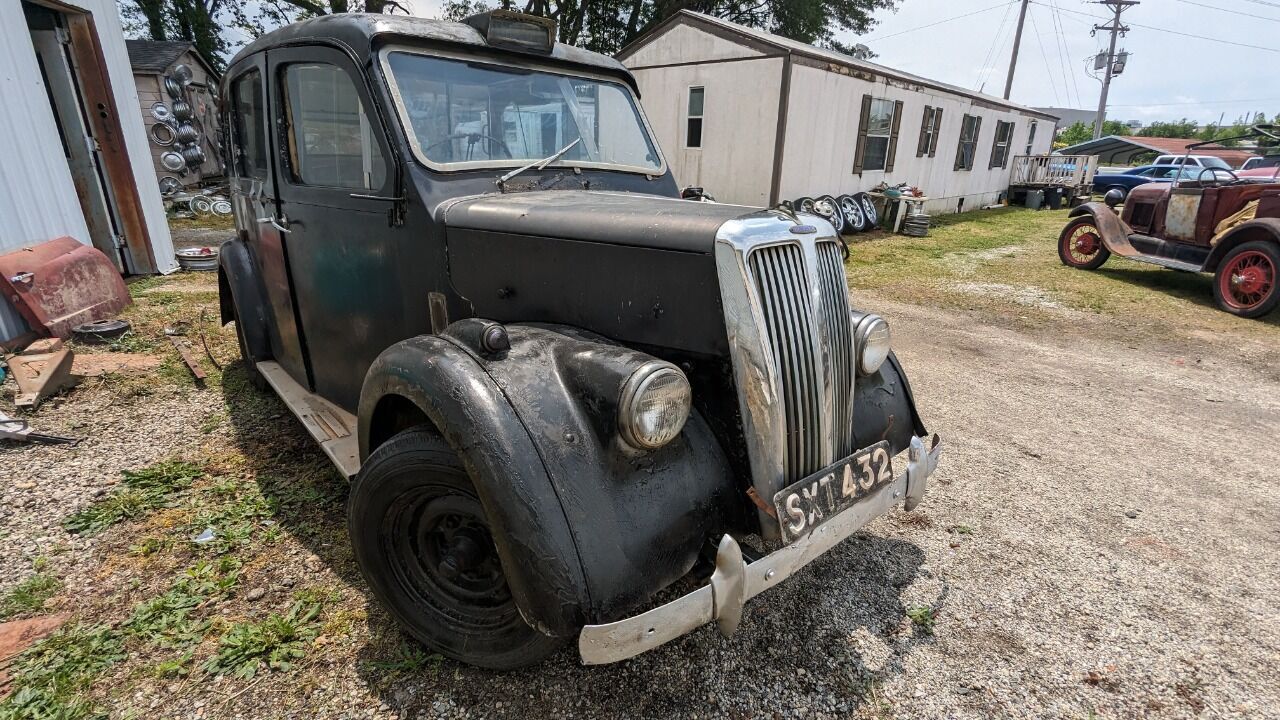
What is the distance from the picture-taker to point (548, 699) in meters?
2.10

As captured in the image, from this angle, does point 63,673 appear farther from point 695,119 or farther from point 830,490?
point 695,119

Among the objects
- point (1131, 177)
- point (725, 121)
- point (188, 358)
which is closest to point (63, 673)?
point (188, 358)

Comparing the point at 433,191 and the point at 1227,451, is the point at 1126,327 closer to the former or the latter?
the point at 1227,451

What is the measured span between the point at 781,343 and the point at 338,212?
86.0 inches

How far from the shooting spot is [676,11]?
21219 mm

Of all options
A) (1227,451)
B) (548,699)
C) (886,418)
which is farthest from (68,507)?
(1227,451)

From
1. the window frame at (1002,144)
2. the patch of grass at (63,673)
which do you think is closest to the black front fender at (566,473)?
the patch of grass at (63,673)

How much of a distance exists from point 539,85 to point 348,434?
1.96 metres

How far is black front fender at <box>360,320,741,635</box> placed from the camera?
1.69 metres

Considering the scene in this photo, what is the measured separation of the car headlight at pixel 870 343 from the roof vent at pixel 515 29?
1.97 metres

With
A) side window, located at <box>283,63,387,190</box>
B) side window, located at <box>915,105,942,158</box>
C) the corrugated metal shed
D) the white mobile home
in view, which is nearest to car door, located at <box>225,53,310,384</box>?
side window, located at <box>283,63,387,190</box>

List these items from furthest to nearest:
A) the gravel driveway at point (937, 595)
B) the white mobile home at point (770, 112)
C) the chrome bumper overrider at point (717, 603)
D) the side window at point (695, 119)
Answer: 1. the side window at point (695, 119)
2. the white mobile home at point (770, 112)
3. the gravel driveway at point (937, 595)
4. the chrome bumper overrider at point (717, 603)

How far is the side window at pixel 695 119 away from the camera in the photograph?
41.4 ft

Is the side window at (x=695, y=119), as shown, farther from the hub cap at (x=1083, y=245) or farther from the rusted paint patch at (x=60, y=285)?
the rusted paint patch at (x=60, y=285)
